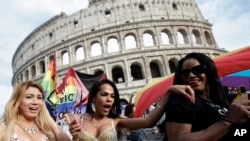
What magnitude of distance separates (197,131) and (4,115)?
1.97 m

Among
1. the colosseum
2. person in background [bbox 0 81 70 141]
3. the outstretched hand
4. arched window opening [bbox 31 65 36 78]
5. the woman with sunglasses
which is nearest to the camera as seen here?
the woman with sunglasses

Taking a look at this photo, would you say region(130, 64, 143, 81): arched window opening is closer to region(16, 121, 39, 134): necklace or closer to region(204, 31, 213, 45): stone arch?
region(204, 31, 213, 45): stone arch

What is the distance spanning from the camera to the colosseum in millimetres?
29984

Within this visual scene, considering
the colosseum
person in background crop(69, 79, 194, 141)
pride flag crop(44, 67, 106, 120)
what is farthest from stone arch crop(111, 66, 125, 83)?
person in background crop(69, 79, 194, 141)

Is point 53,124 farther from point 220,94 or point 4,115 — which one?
point 220,94

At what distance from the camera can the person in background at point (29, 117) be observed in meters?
2.64

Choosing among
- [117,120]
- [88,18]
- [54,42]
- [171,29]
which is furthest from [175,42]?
[117,120]

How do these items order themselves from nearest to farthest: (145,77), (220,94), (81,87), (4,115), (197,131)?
(197,131) < (220,94) < (4,115) < (81,87) < (145,77)

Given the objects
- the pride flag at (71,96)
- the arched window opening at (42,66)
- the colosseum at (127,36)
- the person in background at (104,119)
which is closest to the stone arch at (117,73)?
the colosseum at (127,36)

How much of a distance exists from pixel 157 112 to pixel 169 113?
705mm

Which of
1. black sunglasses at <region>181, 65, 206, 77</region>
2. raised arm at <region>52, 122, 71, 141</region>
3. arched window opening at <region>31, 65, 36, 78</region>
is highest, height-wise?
arched window opening at <region>31, 65, 36, 78</region>

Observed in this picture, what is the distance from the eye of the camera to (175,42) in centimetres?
3142

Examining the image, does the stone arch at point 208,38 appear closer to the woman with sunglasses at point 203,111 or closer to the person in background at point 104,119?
the person in background at point 104,119

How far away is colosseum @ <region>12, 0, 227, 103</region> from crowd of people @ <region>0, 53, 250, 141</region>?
2481 cm
